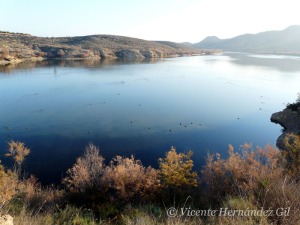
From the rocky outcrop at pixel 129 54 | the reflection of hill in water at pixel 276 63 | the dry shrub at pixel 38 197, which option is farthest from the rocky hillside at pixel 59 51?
the dry shrub at pixel 38 197

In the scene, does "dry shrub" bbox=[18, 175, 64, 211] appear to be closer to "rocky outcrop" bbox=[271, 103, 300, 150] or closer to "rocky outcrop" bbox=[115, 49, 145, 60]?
"rocky outcrop" bbox=[271, 103, 300, 150]

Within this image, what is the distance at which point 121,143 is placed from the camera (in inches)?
1062

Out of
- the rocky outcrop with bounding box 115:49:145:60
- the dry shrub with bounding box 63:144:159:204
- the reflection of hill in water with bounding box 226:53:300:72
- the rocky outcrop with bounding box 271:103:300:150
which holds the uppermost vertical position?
the rocky outcrop with bounding box 115:49:145:60

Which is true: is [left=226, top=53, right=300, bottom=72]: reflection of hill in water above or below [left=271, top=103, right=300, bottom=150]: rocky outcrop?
above

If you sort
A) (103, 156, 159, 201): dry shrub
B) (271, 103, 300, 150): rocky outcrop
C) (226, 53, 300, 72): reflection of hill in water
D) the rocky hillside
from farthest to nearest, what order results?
1. the rocky hillside
2. (226, 53, 300, 72): reflection of hill in water
3. (271, 103, 300, 150): rocky outcrop
4. (103, 156, 159, 201): dry shrub

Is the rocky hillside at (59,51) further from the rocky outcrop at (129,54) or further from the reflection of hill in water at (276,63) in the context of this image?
the reflection of hill in water at (276,63)

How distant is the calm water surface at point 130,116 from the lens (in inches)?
1015

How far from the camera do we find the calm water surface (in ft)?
84.6

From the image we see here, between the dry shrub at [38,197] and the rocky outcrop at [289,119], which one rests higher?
the rocky outcrop at [289,119]

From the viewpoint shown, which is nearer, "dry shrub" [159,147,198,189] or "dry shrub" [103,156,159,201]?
"dry shrub" [103,156,159,201]

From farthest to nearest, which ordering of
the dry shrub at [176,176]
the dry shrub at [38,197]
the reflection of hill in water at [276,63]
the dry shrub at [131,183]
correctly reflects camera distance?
the reflection of hill in water at [276,63]
the dry shrub at [176,176]
the dry shrub at [131,183]
the dry shrub at [38,197]

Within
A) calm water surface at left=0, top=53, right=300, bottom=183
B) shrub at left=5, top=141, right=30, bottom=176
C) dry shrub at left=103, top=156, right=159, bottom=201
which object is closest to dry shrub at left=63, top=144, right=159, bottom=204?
dry shrub at left=103, top=156, right=159, bottom=201

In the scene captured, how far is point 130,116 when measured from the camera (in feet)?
117

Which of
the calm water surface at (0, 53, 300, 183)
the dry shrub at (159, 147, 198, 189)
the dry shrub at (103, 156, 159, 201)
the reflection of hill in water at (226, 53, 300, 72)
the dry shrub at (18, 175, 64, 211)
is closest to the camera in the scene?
the dry shrub at (18, 175, 64, 211)
